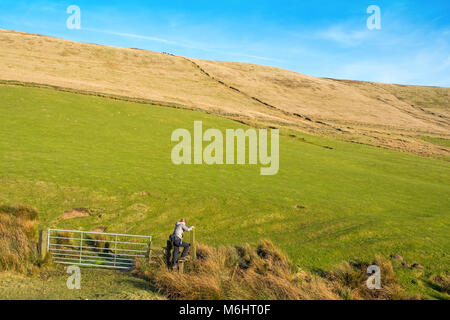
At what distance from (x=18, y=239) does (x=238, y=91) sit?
84.0 m

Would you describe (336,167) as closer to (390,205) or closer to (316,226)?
(390,205)

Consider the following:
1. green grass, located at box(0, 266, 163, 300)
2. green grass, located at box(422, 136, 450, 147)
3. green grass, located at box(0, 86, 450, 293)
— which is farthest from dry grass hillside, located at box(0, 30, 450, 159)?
green grass, located at box(0, 266, 163, 300)

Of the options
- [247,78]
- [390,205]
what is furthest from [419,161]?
[247,78]

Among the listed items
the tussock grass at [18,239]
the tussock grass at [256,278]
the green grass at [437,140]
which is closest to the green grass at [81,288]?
the tussock grass at [18,239]

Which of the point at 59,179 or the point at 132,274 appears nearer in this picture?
the point at 132,274

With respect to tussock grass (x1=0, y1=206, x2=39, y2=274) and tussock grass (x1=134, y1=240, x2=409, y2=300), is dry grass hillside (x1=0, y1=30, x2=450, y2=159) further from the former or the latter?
tussock grass (x1=0, y1=206, x2=39, y2=274)

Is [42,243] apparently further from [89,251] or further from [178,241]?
[178,241]

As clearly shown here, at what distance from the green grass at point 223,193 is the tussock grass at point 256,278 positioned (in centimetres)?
132

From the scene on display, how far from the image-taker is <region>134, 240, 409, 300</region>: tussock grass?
10.4 m

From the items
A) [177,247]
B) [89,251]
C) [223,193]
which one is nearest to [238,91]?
[223,193]

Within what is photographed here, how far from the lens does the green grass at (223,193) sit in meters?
16.1
